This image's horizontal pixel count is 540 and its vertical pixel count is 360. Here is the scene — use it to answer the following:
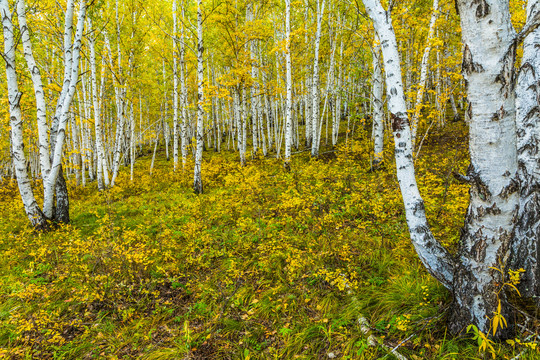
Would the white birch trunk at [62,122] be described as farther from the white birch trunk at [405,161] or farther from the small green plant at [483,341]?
the small green plant at [483,341]

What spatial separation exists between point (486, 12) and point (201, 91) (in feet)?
24.7

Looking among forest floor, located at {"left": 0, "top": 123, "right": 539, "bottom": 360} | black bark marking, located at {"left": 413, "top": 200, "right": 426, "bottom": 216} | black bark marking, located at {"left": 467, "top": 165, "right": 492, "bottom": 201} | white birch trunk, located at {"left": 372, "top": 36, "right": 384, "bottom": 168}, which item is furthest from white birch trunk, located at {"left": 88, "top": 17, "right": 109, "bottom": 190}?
black bark marking, located at {"left": 467, "top": 165, "right": 492, "bottom": 201}

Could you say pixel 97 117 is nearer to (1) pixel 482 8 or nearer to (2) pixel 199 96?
(2) pixel 199 96

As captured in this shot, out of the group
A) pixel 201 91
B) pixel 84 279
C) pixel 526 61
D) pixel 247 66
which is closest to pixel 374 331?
pixel 526 61

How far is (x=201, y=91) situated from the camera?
811 centimetres

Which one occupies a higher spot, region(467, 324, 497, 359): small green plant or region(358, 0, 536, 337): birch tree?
region(358, 0, 536, 337): birch tree

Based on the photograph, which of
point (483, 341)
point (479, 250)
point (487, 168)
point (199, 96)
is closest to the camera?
point (483, 341)

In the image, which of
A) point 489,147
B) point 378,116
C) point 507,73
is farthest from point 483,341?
point 378,116

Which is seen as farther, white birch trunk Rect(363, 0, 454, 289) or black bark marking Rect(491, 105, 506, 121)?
white birch trunk Rect(363, 0, 454, 289)

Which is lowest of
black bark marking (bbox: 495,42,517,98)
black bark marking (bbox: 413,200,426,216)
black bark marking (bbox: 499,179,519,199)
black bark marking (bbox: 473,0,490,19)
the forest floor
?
the forest floor

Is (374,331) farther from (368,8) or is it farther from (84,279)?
(84,279)

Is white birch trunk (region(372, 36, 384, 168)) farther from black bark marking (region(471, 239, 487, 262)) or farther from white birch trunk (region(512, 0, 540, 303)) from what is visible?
black bark marking (region(471, 239, 487, 262))

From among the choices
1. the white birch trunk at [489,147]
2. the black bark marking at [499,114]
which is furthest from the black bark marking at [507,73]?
the black bark marking at [499,114]

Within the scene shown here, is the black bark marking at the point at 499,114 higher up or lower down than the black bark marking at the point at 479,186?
higher up
